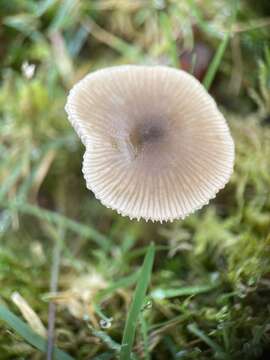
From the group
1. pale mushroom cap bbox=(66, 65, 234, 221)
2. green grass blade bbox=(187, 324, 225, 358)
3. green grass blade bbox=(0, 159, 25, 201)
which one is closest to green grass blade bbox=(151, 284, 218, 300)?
green grass blade bbox=(187, 324, 225, 358)

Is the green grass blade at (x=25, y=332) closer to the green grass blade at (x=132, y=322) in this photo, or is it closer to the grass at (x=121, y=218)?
the grass at (x=121, y=218)

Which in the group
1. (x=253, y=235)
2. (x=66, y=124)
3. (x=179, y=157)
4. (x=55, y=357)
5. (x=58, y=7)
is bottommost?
(x=253, y=235)

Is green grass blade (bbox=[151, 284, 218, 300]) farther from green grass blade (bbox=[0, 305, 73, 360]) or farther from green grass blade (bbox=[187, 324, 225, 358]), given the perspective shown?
green grass blade (bbox=[0, 305, 73, 360])

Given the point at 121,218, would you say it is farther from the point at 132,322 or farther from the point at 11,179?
the point at 132,322

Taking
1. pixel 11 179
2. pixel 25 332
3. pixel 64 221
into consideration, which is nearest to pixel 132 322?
pixel 25 332

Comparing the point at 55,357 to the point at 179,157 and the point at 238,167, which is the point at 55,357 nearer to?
the point at 179,157

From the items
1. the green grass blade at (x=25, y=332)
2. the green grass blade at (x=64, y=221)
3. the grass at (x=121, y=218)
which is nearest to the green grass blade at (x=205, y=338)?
the grass at (x=121, y=218)

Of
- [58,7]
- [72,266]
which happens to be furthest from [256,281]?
[58,7]
